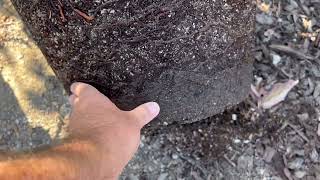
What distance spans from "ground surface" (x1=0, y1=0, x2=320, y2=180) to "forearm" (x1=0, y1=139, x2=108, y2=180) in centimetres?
72

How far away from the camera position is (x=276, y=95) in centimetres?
206

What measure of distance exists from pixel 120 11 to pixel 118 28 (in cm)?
6

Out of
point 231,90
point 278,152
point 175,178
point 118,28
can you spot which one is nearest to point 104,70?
point 118,28

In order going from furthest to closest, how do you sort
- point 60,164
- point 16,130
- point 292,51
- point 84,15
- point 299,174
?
point 16,130
point 292,51
point 299,174
point 84,15
point 60,164

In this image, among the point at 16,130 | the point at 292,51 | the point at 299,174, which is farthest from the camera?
the point at 16,130

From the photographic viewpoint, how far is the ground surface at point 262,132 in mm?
2031

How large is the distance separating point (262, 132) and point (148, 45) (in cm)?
77

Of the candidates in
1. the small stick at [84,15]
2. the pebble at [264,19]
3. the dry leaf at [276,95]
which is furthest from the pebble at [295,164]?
the small stick at [84,15]

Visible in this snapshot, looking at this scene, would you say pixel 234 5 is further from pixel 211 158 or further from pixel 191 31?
pixel 211 158

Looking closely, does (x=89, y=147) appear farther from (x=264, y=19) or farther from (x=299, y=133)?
(x=264, y=19)

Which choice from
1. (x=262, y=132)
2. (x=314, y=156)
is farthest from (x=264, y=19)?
(x=314, y=156)

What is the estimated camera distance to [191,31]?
1.46 meters

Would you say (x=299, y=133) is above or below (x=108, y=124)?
below

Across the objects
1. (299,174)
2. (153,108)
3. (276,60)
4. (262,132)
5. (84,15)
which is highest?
(84,15)
